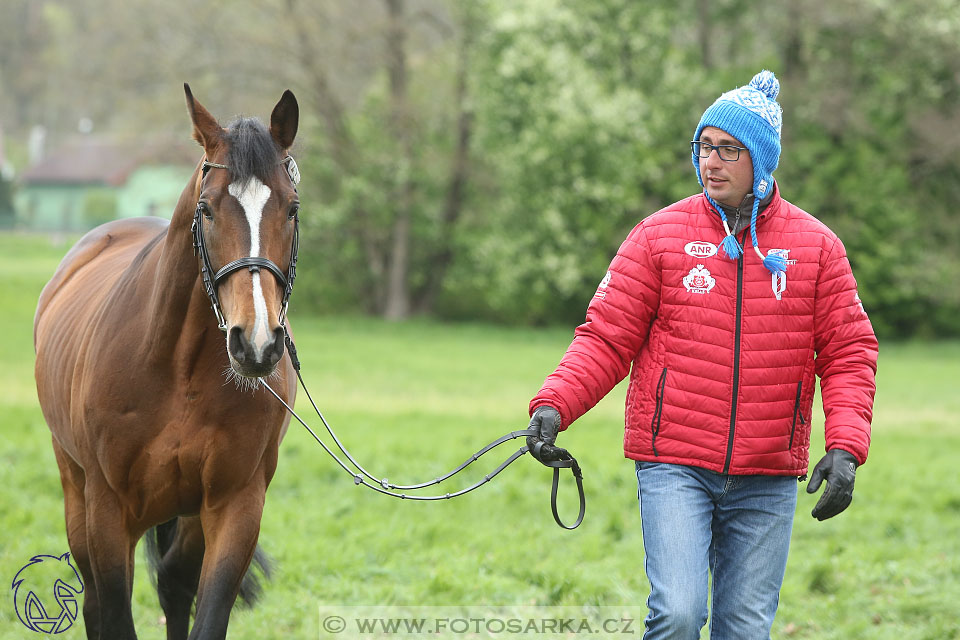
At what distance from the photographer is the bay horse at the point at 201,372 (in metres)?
3.45

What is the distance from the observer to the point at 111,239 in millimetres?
5965

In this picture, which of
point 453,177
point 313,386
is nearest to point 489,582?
point 313,386

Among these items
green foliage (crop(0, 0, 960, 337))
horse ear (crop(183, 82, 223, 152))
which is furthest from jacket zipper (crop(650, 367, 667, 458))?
green foliage (crop(0, 0, 960, 337))

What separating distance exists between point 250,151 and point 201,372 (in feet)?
2.86

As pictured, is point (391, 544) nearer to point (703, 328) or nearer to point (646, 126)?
point (703, 328)

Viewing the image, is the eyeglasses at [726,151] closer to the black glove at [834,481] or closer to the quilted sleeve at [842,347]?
the quilted sleeve at [842,347]

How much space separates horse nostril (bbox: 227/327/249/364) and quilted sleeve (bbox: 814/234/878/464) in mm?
1834

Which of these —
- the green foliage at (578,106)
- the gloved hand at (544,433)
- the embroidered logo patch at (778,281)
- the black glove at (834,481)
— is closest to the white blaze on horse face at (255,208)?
the gloved hand at (544,433)

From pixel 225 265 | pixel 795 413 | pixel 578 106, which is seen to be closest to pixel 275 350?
pixel 225 265

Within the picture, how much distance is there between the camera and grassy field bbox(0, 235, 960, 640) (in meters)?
5.67

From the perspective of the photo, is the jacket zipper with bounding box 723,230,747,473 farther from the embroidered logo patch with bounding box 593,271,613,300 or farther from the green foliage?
the green foliage

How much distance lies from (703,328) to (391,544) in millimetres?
4017

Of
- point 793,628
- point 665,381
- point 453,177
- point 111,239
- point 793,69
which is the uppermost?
point 793,69

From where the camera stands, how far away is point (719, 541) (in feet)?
11.3
